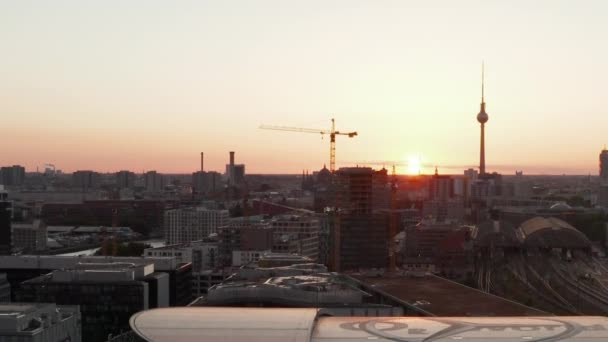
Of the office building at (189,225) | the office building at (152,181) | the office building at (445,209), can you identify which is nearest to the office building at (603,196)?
the office building at (445,209)

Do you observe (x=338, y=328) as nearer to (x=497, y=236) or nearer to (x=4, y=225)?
(x=4, y=225)

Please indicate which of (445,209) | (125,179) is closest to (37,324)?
(445,209)

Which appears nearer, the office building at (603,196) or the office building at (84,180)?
the office building at (603,196)

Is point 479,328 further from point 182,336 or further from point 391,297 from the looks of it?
point 391,297

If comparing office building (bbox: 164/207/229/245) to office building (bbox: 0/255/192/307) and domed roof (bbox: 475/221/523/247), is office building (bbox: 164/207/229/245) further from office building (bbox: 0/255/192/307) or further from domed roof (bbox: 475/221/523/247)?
office building (bbox: 0/255/192/307)

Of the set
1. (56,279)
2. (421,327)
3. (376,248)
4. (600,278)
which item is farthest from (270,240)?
(421,327)

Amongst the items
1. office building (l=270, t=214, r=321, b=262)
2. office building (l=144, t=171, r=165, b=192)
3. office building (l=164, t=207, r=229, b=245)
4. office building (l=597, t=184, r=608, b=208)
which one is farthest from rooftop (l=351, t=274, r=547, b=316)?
office building (l=144, t=171, r=165, b=192)

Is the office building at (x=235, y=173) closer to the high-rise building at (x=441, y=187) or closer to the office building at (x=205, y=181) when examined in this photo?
the office building at (x=205, y=181)

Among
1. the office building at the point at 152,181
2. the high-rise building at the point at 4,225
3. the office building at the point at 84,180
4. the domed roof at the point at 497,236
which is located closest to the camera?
the high-rise building at the point at 4,225
